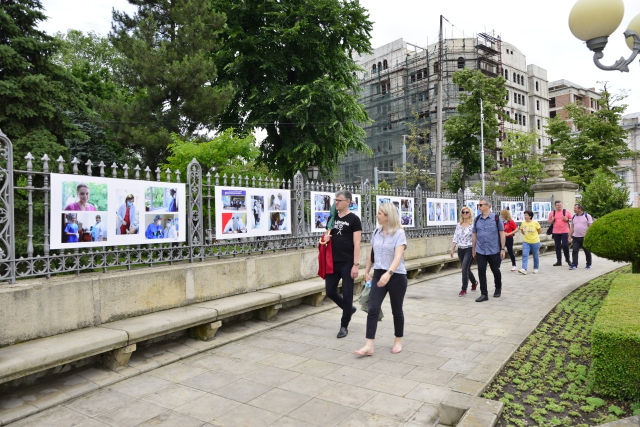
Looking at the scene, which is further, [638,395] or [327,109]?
[327,109]

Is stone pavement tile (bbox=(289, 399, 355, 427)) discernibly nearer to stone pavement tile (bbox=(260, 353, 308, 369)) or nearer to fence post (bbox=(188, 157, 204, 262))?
stone pavement tile (bbox=(260, 353, 308, 369))

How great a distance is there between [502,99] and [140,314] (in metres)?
34.0

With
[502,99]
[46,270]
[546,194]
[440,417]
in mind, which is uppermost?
[502,99]

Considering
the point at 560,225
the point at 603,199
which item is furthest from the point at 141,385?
the point at 603,199

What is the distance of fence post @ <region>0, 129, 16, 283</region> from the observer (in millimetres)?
4477

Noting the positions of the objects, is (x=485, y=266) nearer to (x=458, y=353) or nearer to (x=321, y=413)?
(x=458, y=353)

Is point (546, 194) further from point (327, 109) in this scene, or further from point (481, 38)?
point (481, 38)

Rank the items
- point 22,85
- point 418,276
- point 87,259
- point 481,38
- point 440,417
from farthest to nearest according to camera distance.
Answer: point 481,38 → point 22,85 → point 418,276 → point 87,259 → point 440,417

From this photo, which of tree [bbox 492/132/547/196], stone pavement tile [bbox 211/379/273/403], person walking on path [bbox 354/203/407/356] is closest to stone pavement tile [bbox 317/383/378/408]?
stone pavement tile [bbox 211/379/273/403]

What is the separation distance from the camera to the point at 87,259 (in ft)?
17.4

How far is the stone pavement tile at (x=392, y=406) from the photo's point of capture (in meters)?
3.71

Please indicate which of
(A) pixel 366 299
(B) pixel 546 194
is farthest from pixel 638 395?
(B) pixel 546 194

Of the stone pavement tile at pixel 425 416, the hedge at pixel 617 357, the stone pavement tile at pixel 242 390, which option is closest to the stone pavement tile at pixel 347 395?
the stone pavement tile at pixel 425 416

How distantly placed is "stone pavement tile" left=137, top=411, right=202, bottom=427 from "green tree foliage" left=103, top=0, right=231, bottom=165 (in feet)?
49.3
